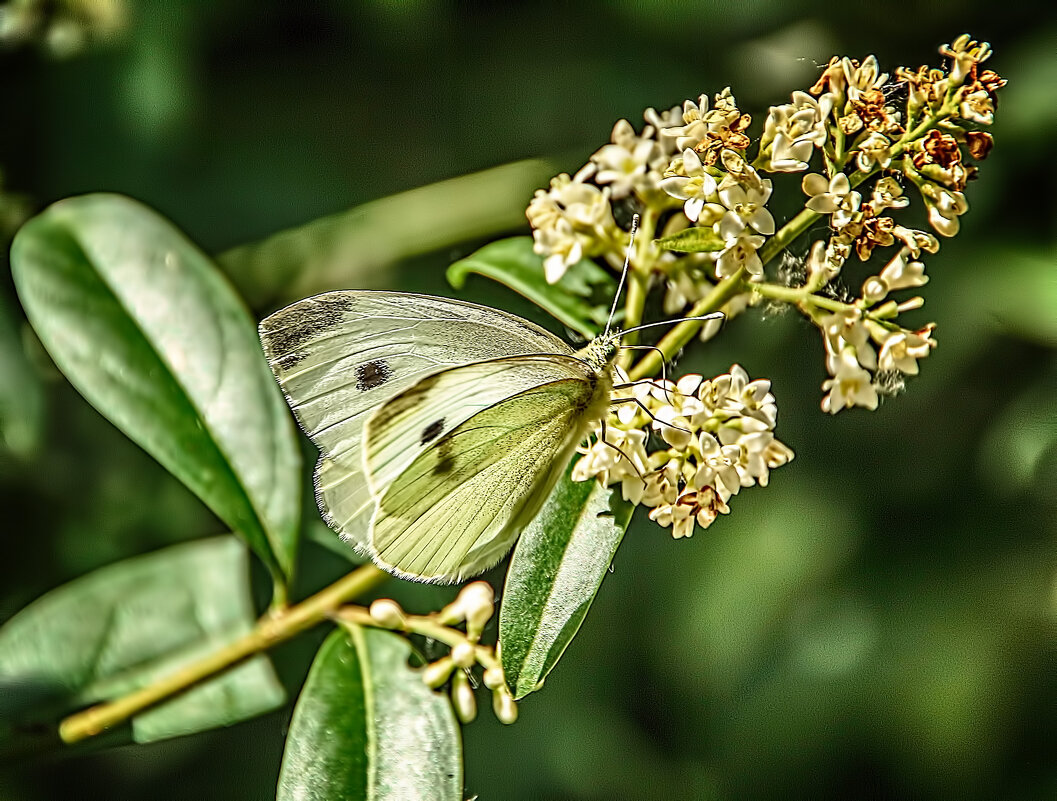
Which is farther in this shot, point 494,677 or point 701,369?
point 701,369

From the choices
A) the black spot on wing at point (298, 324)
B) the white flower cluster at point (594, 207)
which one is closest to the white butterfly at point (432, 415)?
the black spot on wing at point (298, 324)

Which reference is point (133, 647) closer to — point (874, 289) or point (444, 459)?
point (444, 459)

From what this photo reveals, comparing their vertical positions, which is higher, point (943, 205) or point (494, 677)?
point (943, 205)

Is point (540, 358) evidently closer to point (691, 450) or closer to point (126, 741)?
point (691, 450)

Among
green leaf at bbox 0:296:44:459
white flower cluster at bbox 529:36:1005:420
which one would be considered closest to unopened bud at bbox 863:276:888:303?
white flower cluster at bbox 529:36:1005:420

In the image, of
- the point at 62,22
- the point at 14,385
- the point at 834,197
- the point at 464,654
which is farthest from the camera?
the point at 62,22

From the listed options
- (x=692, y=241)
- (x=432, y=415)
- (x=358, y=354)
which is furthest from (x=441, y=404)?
(x=692, y=241)

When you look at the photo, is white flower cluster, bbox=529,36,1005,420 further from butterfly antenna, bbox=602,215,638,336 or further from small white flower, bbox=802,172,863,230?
butterfly antenna, bbox=602,215,638,336
